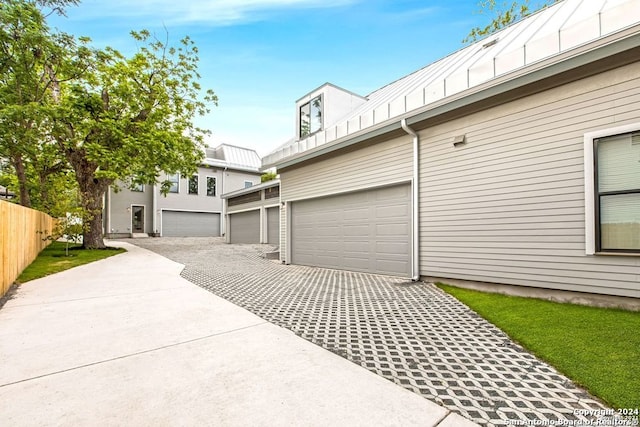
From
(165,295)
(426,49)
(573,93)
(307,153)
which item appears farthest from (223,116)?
(573,93)

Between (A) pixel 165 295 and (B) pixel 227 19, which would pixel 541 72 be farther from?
(B) pixel 227 19

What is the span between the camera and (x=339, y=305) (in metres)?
4.56

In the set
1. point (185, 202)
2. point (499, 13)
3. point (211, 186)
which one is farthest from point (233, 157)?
point (499, 13)

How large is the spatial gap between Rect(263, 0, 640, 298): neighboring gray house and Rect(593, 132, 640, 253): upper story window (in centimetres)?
1

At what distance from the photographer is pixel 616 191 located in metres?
3.90

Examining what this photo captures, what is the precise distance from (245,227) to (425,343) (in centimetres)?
1427

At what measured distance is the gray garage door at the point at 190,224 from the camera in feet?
65.7

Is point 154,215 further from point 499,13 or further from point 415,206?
point 499,13

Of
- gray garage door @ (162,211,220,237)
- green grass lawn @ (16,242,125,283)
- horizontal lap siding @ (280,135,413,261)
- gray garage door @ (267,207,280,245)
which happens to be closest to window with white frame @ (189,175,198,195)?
gray garage door @ (162,211,220,237)

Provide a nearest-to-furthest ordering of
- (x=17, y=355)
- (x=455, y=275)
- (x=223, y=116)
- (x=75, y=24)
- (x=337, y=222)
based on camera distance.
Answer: (x=17, y=355)
(x=455, y=275)
(x=337, y=222)
(x=75, y=24)
(x=223, y=116)

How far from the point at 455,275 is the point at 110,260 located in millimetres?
10044

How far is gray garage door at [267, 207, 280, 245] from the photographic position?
46.5ft

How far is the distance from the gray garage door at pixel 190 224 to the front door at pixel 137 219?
1417mm

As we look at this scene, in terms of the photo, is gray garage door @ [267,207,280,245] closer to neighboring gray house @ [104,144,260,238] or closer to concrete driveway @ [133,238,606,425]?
neighboring gray house @ [104,144,260,238]
